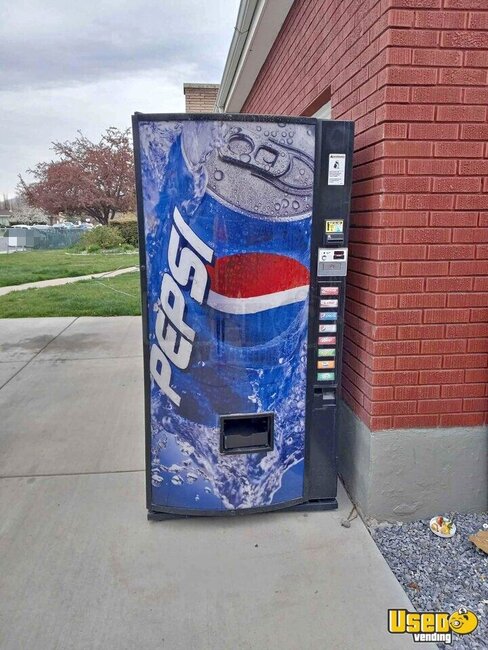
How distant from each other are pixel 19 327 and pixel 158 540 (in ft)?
21.6

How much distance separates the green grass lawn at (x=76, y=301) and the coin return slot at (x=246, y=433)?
279 inches

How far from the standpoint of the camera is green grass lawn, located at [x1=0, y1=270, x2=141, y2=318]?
376 inches

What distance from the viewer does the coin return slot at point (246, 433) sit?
274 centimetres

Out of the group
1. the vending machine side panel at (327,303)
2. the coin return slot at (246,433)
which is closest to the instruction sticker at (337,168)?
the vending machine side panel at (327,303)

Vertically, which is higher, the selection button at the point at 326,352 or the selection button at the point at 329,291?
the selection button at the point at 329,291

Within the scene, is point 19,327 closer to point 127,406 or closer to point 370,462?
point 127,406

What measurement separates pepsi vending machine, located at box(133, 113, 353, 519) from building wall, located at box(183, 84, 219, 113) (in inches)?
482

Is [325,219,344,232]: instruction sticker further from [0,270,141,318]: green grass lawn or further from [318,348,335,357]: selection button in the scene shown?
[0,270,141,318]: green grass lawn

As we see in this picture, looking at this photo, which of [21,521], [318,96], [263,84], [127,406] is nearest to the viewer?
[21,521]

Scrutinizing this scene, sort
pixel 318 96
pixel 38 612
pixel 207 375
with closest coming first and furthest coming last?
pixel 38 612 → pixel 207 375 → pixel 318 96

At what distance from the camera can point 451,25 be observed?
2.51m

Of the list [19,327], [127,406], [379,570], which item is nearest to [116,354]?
[127,406]

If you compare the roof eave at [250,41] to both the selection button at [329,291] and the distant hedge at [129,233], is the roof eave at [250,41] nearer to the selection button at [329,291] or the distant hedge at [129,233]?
the selection button at [329,291]

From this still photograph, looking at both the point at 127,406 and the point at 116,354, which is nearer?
the point at 127,406
